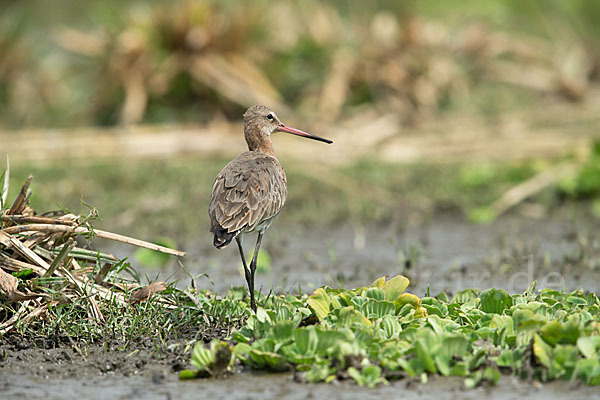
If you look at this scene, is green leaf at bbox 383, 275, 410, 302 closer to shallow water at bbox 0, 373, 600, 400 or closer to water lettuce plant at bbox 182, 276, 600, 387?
water lettuce plant at bbox 182, 276, 600, 387

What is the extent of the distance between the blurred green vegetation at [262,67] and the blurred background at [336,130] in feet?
0.09

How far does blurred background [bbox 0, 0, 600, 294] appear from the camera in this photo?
7.66 meters

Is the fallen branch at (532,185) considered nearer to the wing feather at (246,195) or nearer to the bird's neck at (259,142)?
the bird's neck at (259,142)

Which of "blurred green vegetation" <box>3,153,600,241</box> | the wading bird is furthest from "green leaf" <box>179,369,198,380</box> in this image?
"blurred green vegetation" <box>3,153,600,241</box>

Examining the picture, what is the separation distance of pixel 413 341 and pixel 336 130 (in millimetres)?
→ 6788

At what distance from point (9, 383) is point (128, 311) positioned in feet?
2.48

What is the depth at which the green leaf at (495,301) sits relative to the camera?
15.8 ft

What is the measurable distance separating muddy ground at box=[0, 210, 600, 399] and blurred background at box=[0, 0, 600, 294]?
0.03 m

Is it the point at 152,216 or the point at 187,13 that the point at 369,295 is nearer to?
the point at 152,216

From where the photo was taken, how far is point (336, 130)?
35.8ft

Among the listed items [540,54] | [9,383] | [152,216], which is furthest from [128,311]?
[540,54]

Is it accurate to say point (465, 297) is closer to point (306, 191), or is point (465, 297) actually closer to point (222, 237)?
point (222, 237)

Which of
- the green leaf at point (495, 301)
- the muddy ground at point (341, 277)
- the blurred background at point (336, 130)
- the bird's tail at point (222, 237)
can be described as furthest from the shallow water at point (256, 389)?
the blurred background at point (336, 130)

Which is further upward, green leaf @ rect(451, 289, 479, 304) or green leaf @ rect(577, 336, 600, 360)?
green leaf @ rect(451, 289, 479, 304)
